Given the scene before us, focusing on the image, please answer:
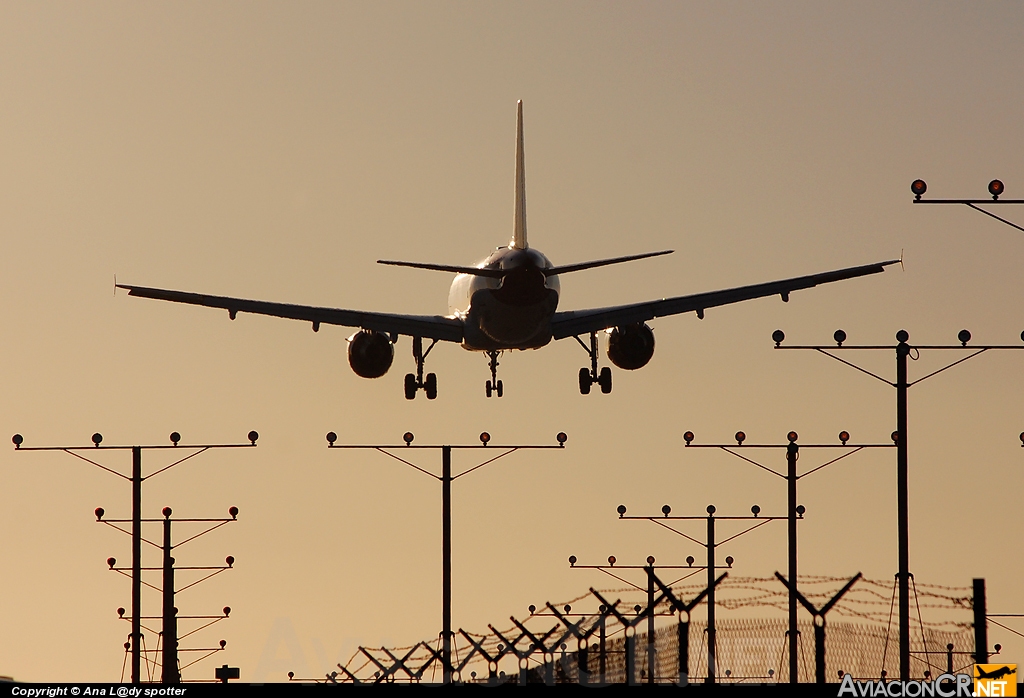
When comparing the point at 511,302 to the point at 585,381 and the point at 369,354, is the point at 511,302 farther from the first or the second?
the point at 585,381

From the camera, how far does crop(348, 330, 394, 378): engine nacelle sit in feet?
259

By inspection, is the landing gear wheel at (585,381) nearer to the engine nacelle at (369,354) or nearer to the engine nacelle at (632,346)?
the engine nacelle at (632,346)

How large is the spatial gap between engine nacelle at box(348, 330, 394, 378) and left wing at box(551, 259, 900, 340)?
5.25 metres

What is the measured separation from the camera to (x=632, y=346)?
78.7 meters

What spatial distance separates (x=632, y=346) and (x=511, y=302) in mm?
7102

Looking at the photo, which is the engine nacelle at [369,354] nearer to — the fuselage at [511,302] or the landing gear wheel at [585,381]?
the fuselage at [511,302]

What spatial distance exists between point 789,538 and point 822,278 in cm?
811

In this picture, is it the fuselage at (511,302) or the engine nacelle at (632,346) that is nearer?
the fuselage at (511,302)

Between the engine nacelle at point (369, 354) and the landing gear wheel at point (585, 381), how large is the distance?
7138mm

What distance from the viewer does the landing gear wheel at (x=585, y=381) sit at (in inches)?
3282

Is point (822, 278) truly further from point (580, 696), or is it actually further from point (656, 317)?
point (580, 696)

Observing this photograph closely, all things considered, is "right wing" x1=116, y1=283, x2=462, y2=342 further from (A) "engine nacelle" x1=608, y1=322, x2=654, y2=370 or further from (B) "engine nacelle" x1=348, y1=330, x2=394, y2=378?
(A) "engine nacelle" x1=608, y1=322, x2=654, y2=370

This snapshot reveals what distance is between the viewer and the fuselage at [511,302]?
236 ft

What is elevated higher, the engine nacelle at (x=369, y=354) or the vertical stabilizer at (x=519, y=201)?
the vertical stabilizer at (x=519, y=201)
